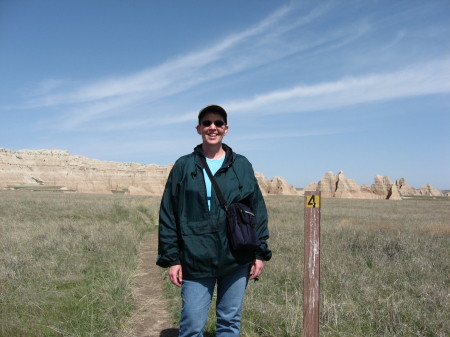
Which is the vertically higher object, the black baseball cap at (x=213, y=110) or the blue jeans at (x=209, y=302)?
the black baseball cap at (x=213, y=110)

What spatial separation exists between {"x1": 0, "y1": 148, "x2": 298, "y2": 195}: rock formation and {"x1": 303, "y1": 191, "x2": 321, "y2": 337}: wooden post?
69423 millimetres

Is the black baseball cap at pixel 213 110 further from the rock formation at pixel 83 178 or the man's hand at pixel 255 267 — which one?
the rock formation at pixel 83 178

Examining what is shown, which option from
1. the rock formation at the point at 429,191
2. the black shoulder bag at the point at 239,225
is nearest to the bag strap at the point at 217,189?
the black shoulder bag at the point at 239,225

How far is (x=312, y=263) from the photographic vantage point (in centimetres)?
314

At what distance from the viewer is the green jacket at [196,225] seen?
261cm

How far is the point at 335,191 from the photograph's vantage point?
70.0 m

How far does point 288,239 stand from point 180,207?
7.61 metres

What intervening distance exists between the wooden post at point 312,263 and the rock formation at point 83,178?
69423mm

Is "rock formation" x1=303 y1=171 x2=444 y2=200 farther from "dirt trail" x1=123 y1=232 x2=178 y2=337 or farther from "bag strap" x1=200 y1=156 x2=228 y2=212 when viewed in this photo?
"bag strap" x1=200 y1=156 x2=228 y2=212

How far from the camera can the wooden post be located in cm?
310

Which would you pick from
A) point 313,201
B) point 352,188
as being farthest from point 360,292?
point 352,188

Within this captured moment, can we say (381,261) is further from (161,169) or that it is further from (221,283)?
(161,169)

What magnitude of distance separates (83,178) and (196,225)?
81871 mm

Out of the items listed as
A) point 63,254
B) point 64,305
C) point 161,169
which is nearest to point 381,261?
point 64,305
